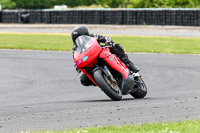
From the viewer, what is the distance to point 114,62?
8.78 metres

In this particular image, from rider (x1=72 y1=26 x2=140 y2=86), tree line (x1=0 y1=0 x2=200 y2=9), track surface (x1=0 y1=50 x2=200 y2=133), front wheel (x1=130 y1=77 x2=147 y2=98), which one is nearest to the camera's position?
track surface (x1=0 y1=50 x2=200 y2=133)

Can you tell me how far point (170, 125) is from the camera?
20.1ft

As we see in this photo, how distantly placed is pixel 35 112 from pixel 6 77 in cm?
590

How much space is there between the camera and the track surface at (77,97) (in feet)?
22.2

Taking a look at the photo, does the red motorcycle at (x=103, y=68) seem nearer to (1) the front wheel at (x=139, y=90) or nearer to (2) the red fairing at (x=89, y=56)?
(2) the red fairing at (x=89, y=56)

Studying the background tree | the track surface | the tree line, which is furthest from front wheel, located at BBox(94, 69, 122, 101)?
the background tree

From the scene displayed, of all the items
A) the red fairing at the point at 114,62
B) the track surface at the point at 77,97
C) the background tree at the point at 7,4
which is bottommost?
the background tree at the point at 7,4

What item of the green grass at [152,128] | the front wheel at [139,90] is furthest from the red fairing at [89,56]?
the green grass at [152,128]

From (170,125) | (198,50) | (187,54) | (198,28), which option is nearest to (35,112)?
(170,125)

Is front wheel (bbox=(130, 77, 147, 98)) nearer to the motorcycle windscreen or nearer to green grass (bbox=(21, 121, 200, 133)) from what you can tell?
the motorcycle windscreen

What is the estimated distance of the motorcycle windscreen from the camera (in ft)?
28.0

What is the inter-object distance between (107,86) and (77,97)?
1.38 metres

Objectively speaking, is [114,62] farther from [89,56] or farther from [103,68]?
[89,56]

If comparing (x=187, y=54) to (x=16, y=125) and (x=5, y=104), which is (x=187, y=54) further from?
(x=16, y=125)
